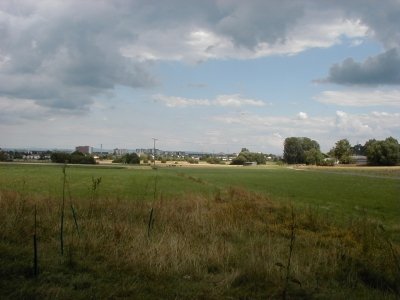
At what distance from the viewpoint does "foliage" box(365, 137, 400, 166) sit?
17006cm

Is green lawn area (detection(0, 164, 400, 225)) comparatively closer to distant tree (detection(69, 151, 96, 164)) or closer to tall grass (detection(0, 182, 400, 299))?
tall grass (detection(0, 182, 400, 299))

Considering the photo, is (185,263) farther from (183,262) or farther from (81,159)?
(81,159)

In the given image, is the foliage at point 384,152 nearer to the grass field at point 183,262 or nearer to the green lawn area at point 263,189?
the green lawn area at point 263,189

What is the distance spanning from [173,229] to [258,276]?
4939mm

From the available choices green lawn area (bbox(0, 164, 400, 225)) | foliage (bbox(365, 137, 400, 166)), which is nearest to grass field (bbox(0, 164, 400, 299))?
green lawn area (bbox(0, 164, 400, 225))

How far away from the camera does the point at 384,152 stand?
172500 mm

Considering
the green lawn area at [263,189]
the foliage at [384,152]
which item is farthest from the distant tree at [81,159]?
the foliage at [384,152]

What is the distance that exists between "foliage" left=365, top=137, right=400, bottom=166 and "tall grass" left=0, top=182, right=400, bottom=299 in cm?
17020

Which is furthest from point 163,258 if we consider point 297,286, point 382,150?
point 382,150

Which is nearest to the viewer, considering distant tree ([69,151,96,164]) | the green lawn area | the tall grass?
the tall grass

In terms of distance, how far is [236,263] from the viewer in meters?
8.76

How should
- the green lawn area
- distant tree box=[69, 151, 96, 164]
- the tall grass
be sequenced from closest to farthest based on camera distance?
1. the tall grass
2. the green lawn area
3. distant tree box=[69, 151, 96, 164]

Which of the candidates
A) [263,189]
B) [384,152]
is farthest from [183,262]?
[384,152]

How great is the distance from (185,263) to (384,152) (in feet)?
585
